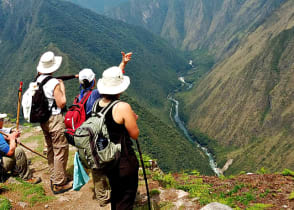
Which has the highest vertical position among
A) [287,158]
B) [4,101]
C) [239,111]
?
[4,101]

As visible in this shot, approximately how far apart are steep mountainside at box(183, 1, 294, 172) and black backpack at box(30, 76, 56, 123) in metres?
130

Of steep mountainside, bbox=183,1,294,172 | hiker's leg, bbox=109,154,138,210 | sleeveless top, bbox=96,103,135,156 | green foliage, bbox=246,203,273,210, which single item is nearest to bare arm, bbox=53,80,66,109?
sleeveless top, bbox=96,103,135,156

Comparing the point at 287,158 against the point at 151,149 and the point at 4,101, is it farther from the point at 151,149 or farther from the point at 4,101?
the point at 4,101

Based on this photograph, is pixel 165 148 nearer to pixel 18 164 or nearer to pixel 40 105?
pixel 18 164

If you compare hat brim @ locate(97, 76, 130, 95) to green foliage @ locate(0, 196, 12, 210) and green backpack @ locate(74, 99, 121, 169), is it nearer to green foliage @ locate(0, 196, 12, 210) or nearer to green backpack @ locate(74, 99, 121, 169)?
green backpack @ locate(74, 99, 121, 169)

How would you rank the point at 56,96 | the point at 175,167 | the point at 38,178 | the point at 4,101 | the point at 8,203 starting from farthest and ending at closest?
the point at 4,101
the point at 175,167
the point at 38,178
the point at 8,203
the point at 56,96

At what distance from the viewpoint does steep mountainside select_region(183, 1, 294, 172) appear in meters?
141

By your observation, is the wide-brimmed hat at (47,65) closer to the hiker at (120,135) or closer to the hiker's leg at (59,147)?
the hiker's leg at (59,147)

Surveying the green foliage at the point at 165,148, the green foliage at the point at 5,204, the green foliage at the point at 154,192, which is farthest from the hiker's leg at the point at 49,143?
the green foliage at the point at 165,148

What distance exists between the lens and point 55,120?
→ 10.4 m

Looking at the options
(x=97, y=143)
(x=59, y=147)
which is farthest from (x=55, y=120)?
(x=97, y=143)

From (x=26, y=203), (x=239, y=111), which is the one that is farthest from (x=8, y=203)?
(x=239, y=111)

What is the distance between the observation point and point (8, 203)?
34.5 ft

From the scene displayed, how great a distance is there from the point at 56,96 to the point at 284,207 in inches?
368
